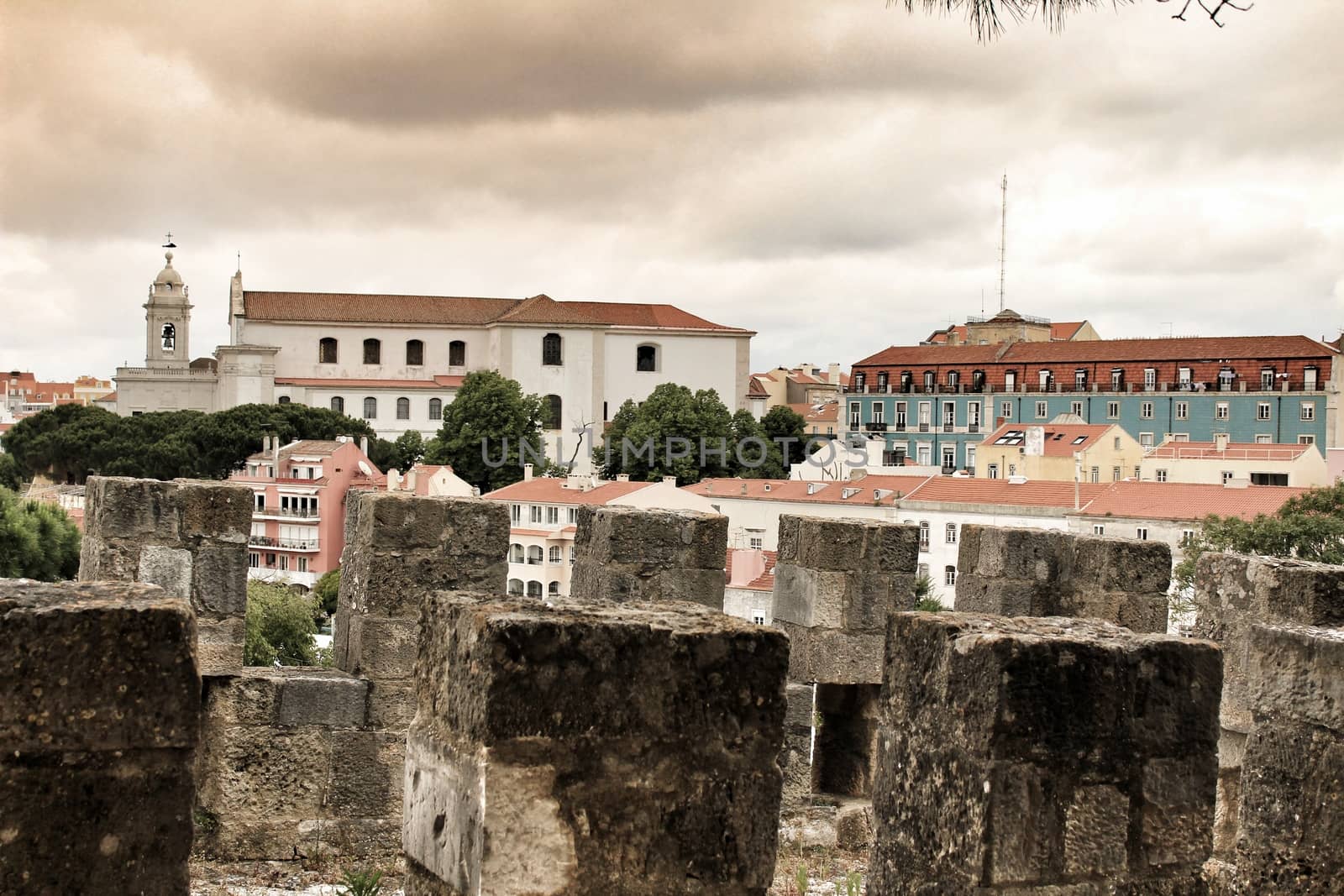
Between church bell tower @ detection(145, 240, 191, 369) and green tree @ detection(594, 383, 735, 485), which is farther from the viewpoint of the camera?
church bell tower @ detection(145, 240, 191, 369)

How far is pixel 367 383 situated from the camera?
327 ft

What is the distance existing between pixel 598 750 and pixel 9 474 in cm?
7406

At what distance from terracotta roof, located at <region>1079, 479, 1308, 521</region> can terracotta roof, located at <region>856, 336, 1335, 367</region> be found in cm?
3316

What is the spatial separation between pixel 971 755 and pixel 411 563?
12.4 ft

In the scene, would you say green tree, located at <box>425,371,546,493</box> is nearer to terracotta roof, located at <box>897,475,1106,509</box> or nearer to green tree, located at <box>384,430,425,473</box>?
green tree, located at <box>384,430,425,473</box>

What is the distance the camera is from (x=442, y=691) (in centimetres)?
357

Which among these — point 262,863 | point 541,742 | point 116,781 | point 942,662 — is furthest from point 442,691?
point 262,863

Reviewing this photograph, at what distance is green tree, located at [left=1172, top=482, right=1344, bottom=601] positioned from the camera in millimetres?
42281

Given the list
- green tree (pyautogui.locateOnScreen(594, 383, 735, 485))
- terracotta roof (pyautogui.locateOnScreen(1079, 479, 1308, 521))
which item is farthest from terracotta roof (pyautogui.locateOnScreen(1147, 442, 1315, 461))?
green tree (pyautogui.locateOnScreen(594, 383, 735, 485))

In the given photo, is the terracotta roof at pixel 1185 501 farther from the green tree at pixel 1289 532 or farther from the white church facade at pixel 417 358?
the white church facade at pixel 417 358

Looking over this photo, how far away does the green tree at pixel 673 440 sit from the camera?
264 ft

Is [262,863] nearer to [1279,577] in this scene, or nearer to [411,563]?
[411,563]

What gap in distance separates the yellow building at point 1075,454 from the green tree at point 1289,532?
23630 millimetres

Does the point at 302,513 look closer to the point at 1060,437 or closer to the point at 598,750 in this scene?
the point at 1060,437
